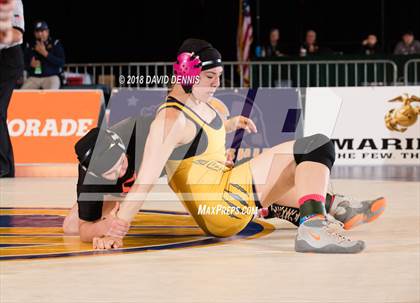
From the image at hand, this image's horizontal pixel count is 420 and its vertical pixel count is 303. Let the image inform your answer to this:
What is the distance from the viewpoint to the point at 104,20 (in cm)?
2536

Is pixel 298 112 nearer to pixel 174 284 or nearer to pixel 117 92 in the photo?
pixel 117 92

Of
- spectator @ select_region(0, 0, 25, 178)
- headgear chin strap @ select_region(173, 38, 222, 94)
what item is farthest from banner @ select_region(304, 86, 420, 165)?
headgear chin strap @ select_region(173, 38, 222, 94)

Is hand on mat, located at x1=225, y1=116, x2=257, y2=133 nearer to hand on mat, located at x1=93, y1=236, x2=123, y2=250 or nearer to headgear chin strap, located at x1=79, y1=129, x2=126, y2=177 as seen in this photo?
headgear chin strap, located at x1=79, y1=129, x2=126, y2=177

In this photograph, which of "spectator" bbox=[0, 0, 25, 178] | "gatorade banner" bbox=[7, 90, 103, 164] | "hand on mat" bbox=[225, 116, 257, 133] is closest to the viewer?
"hand on mat" bbox=[225, 116, 257, 133]

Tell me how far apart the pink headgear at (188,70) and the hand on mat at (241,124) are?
0.53 m

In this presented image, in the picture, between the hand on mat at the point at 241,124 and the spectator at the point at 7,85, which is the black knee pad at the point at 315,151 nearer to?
the hand on mat at the point at 241,124

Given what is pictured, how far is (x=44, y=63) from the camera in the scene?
1791cm

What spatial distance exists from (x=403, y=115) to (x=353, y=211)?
22.5 feet

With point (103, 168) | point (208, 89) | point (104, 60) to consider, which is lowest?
point (104, 60)

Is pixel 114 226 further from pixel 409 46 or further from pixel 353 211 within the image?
pixel 409 46

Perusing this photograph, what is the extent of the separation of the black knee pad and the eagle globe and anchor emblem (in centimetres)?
746

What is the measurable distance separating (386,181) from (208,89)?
5.52 meters

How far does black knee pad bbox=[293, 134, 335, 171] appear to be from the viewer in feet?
22.2

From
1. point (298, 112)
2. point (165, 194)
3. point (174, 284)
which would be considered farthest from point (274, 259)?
point (298, 112)
